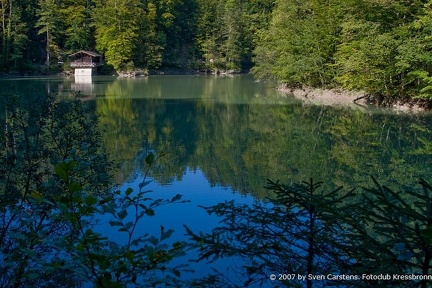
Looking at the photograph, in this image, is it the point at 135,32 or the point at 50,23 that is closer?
the point at 50,23

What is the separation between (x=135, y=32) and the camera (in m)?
47.1

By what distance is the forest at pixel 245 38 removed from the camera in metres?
19.6

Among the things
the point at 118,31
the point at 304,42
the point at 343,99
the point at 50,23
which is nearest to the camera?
the point at 343,99

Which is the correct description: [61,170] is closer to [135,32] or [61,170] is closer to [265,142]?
[265,142]

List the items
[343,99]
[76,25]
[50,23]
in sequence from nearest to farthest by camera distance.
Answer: [343,99] → [50,23] → [76,25]

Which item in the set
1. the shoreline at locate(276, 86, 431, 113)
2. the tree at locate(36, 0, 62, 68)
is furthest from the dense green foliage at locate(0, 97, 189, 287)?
the tree at locate(36, 0, 62, 68)

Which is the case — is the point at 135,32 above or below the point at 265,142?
above

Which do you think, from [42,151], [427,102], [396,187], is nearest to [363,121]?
[427,102]

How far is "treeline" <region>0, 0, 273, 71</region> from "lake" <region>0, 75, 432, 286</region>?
69.2ft

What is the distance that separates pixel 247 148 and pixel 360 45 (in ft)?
36.0

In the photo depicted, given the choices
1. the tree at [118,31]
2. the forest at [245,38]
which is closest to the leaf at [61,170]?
the forest at [245,38]

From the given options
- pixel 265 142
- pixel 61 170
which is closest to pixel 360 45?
pixel 265 142

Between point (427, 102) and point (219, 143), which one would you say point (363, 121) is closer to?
point (427, 102)

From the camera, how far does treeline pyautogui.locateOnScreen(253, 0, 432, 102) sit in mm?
18531
